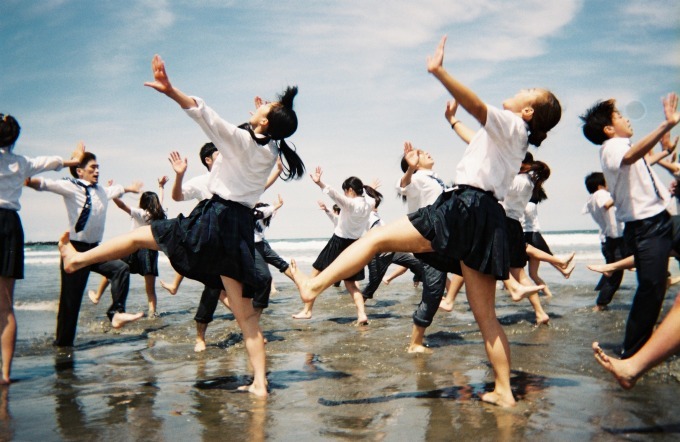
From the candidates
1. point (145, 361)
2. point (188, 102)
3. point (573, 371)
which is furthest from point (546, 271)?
point (188, 102)

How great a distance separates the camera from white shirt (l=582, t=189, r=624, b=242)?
26.5ft

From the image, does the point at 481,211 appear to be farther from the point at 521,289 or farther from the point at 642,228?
the point at 642,228

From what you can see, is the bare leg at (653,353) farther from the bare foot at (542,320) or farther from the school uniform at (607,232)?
the school uniform at (607,232)

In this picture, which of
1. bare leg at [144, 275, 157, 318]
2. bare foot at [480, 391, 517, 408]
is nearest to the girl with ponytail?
bare foot at [480, 391, 517, 408]

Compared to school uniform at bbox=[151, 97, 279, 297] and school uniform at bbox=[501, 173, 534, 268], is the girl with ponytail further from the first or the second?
school uniform at bbox=[501, 173, 534, 268]

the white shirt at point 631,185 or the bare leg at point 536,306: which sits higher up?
the white shirt at point 631,185

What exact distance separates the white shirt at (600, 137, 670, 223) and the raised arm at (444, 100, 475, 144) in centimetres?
111

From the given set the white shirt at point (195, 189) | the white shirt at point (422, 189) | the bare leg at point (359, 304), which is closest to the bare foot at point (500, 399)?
the white shirt at point (422, 189)

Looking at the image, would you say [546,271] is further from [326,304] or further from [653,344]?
[653,344]

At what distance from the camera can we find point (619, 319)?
691 centimetres

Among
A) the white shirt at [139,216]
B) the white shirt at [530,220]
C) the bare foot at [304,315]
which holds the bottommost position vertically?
the bare foot at [304,315]

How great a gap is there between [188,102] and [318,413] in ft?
7.06

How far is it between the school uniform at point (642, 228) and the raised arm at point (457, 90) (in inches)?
62.1

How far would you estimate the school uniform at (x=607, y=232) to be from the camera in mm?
7754
